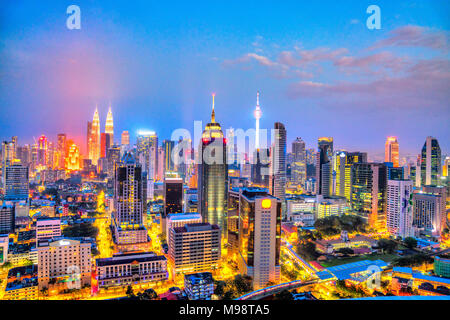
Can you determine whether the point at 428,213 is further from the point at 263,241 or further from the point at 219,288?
the point at 219,288

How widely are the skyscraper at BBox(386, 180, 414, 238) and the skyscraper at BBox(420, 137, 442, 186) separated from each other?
3.41ft

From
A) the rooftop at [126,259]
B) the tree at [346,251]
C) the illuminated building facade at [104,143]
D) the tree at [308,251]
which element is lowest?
the tree at [346,251]

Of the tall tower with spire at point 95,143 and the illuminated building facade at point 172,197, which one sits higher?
the tall tower with spire at point 95,143

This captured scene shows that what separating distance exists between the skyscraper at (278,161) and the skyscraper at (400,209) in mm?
4510

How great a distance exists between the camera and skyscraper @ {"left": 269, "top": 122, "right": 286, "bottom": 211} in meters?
13.1

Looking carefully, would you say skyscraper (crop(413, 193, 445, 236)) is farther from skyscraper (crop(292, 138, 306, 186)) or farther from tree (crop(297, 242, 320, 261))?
skyscraper (crop(292, 138, 306, 186))

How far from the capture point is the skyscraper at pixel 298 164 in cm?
1862

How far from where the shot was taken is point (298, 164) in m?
18.8

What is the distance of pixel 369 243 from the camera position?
333 inches

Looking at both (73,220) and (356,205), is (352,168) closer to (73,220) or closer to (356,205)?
(356,205)

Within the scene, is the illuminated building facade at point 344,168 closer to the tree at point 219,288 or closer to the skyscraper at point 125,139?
the tree at point 219,288

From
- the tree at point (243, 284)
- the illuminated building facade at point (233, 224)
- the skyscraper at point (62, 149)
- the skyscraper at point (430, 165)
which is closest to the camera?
the tree at point (243, 284)

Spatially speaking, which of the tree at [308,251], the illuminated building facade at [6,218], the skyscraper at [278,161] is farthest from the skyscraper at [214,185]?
the illuminated building facade at [6,218]
